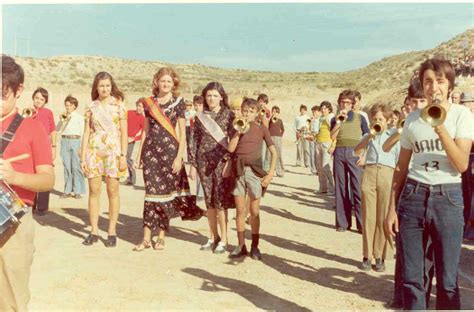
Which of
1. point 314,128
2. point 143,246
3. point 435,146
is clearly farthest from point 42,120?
point 314,128

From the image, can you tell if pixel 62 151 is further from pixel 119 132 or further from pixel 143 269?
pixel 143 269

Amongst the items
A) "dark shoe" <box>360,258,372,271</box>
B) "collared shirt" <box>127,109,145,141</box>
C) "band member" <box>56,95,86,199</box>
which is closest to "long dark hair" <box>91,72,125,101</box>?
"dark shoe" <box>360,258,372,271</box>

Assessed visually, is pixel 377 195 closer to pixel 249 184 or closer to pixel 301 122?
pixel 249 184

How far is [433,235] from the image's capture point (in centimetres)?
373

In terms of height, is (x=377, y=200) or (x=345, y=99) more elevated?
(x=345, y=99)

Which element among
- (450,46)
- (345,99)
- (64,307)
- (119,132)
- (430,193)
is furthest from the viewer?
(450,46)

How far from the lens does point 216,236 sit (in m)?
7.43

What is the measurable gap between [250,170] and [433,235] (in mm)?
3283

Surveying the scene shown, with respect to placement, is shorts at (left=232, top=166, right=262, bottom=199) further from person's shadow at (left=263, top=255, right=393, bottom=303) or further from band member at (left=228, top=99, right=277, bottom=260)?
person's shadow at (left=263, top=255, right=393, bottom=303)

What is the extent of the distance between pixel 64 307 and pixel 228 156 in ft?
8.75

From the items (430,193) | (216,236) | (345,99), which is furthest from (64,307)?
(345,99)

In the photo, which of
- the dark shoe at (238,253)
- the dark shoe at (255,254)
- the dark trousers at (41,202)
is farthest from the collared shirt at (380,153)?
the dark trousers at (41,202)

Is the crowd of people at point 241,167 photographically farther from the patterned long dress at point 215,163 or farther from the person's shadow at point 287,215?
the person's shadow at point 287,215

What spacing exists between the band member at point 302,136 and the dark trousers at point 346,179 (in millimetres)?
9225
